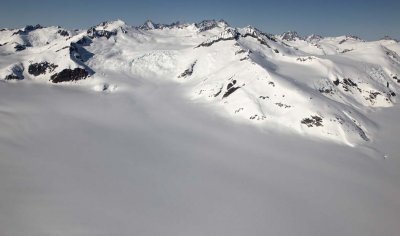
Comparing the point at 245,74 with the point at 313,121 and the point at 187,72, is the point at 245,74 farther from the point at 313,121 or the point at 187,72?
the point at 187,72

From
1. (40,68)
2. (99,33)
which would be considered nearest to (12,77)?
(40,68)

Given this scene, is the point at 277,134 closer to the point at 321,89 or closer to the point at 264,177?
the point at 264,177

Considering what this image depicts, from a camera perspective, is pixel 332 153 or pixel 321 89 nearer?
pixel 332 153

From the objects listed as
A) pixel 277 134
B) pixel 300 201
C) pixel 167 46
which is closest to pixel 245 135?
pixel 277 134

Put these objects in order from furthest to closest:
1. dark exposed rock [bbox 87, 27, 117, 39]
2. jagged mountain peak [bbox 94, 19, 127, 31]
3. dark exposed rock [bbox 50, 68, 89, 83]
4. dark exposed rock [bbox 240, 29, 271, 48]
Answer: jagged mountain peak [bbox 94, 19, 127, 31] → dark exposed rock [bbox 87, 27, 117, 39] → dark exposed rock [bbox 240, 29, 271, 48] → dark exposed rock [bbox 50, 68, 89, 83]

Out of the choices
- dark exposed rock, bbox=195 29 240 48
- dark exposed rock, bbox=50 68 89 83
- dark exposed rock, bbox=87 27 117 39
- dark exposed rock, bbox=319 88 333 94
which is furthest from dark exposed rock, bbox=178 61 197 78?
dark exposed rock, bbox=87 27 117 39

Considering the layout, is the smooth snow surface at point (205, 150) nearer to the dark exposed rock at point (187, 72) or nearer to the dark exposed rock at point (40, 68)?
the dark exposed rock at point (187, 72)

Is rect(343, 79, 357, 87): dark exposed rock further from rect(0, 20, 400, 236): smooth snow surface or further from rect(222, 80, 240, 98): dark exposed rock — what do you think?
rect(222, 80, 240, 98): dark exposed rock
